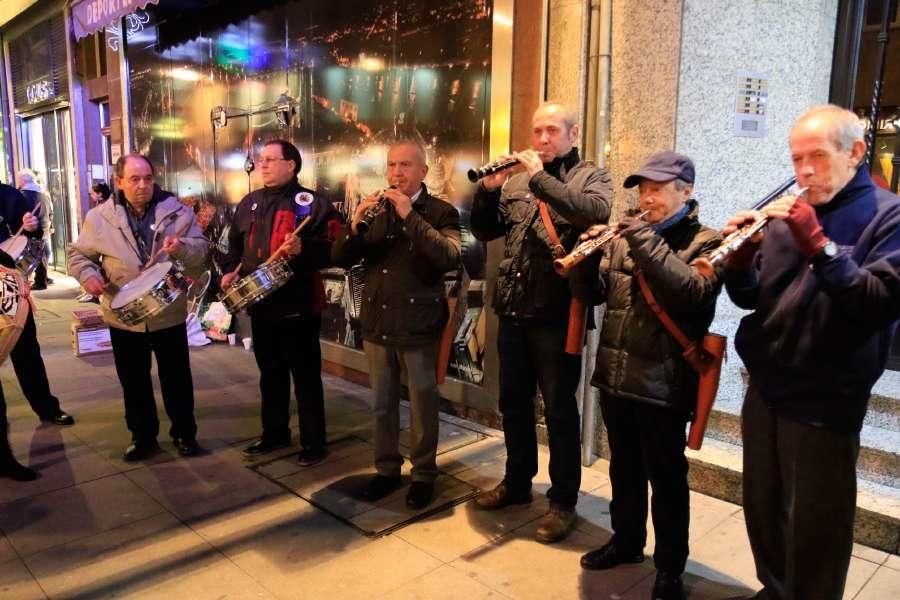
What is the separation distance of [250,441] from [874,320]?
393 centimetres

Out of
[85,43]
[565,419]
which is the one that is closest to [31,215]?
[565,419]

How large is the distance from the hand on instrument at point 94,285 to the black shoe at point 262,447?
53.4 inches

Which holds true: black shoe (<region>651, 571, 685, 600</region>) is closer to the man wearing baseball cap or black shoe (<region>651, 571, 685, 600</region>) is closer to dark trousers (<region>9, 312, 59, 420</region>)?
the man wearing baseball cap

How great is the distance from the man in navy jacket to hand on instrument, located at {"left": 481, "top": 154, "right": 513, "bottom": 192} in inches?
47.8

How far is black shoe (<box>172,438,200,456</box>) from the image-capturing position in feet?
14.4

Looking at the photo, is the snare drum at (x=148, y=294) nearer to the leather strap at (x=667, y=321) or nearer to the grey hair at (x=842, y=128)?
the leather strap at (x=667, y=321)

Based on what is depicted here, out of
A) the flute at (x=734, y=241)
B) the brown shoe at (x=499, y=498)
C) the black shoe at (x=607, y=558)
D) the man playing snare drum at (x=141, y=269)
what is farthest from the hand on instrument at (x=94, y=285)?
the flute at (x=734, y=241)

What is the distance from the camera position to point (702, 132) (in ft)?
13.2

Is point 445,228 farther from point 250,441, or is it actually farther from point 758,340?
point 250,441

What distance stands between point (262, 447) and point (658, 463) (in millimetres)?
2761

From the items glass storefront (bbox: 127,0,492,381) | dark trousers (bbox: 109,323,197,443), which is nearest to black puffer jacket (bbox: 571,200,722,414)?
glass storefront (bbox: 127,0,492,381)

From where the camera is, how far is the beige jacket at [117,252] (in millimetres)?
4039

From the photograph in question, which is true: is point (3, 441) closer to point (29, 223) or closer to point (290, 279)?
point (29, 223)

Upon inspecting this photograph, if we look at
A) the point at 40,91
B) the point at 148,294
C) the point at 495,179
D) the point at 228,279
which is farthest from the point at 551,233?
the point at 40,91
